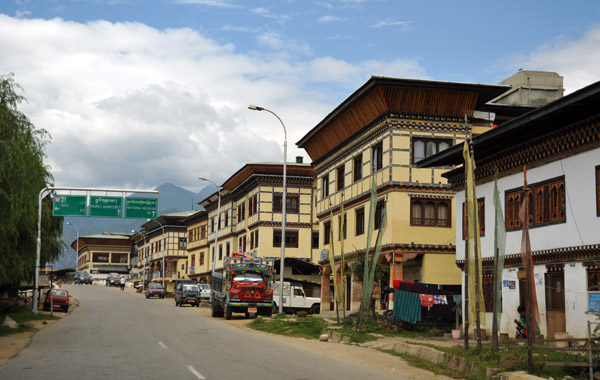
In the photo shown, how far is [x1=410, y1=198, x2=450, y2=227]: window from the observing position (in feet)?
124

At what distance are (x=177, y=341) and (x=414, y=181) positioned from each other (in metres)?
18.7

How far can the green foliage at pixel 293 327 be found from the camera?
28.0 meters

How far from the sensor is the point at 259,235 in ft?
201

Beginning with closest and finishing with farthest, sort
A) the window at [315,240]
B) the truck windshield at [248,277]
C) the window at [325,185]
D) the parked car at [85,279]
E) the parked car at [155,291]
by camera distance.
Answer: the truck windshield at [248,277]
the window at [325,185]
the window at [315,240]
the parked car at [155,291]
the parked car at [85,279]

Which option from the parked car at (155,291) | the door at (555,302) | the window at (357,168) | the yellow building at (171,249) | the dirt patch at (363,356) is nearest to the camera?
the dirt patch at (363,356)

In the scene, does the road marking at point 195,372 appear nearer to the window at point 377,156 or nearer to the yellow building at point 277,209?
the window at point 377,156

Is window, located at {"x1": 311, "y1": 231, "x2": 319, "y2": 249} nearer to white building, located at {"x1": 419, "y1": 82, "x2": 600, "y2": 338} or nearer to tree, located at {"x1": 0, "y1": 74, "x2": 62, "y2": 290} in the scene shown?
tree, located at {"x1": 0, "y1": 74, "x2": 62, "y2": 290}

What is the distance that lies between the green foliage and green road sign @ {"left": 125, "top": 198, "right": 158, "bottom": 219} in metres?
10.8

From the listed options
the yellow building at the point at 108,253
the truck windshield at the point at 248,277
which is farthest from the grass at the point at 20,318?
the yellow building at the point at 108,253

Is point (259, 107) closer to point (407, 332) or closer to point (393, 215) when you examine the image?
point (393, 215)

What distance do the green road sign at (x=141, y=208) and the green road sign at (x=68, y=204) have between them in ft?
7.91

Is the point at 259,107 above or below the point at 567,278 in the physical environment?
above

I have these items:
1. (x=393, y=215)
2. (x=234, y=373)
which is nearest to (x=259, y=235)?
(x=393, y=215)

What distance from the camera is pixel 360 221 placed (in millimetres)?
42219
